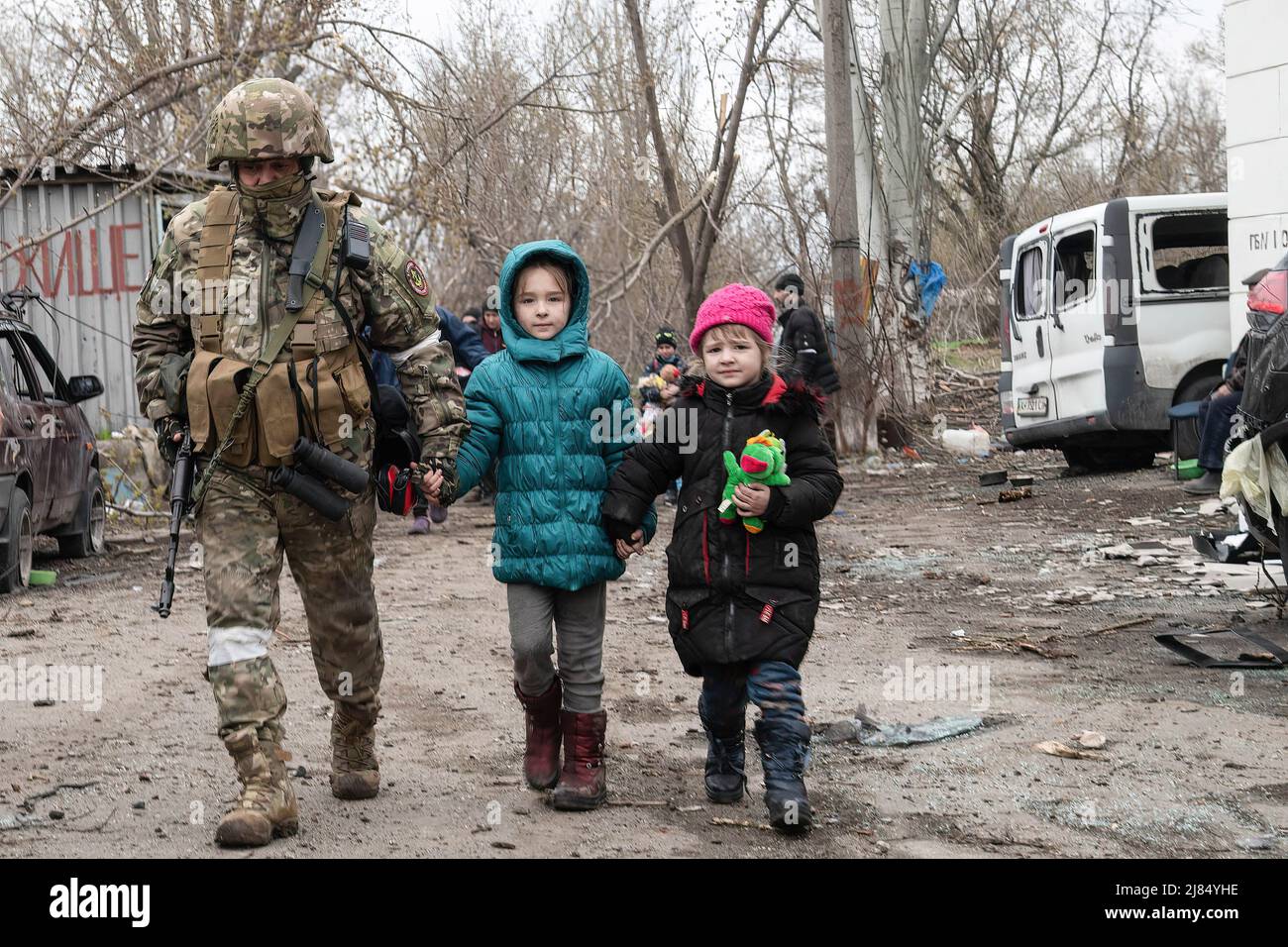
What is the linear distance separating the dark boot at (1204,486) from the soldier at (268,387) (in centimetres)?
784

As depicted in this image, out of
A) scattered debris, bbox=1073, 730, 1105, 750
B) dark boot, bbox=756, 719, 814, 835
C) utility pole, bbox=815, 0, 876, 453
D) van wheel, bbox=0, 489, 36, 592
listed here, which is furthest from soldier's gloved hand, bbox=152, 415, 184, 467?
utility pole, bbox=815, 0, 876, 453

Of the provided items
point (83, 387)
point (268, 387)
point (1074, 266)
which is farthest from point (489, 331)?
point (268, 387)

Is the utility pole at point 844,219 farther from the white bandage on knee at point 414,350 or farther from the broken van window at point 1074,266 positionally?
the white bandage on knee at point 414,350

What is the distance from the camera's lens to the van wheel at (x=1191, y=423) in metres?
12.7

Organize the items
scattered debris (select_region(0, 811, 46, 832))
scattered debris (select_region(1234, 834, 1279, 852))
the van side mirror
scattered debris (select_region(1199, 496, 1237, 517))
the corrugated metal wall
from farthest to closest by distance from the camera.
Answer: the corrugated metal wall, the van side mirror, scattered debris (select_region(1199, 496, 1237, 517)), scattered debris (select_region(0, 811, 46, 832)), scattered debris (select_region(1234, 834, 1279, 852))

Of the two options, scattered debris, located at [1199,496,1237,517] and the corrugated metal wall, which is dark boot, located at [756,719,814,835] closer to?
scattered debris, located at [1199,496,1237,517]

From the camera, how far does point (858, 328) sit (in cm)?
1664

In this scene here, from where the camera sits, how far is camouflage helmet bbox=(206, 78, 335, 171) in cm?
412

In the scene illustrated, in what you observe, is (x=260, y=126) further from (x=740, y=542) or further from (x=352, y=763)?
(x=352, y=763)

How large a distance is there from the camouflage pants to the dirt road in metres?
0.39

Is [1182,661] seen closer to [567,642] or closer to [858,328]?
[567,642]

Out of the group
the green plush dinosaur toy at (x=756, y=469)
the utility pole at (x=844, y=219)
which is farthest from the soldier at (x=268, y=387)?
the utility pole at (x=844, y=219)

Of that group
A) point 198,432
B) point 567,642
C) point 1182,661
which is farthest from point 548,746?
point 1182,661

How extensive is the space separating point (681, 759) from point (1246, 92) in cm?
914
